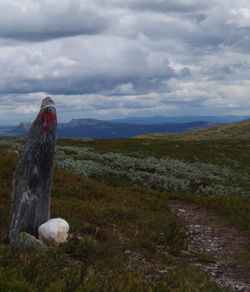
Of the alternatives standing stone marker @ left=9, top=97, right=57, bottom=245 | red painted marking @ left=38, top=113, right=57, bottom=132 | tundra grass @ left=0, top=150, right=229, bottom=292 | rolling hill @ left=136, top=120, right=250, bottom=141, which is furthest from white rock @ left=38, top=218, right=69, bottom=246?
rolling hill @ left=136, top=120, right=250, bottom=141

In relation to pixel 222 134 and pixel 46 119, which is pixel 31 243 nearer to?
pixel 46 119

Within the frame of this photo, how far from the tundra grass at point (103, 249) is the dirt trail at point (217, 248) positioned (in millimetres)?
736

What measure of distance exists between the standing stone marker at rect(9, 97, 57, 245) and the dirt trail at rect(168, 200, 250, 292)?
5118mm

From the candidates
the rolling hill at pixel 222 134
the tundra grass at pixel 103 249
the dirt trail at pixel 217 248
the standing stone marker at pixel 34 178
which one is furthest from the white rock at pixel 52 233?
the rolling hill at pixel 222 134

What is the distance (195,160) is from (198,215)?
26794 mm

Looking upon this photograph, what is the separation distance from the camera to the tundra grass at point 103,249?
6297mm

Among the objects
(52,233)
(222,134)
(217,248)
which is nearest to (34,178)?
(52,233)

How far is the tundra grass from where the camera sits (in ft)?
20.7

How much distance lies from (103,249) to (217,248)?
18.6ft

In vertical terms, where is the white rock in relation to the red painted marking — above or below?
below

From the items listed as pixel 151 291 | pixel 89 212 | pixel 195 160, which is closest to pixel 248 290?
pixel 151 291

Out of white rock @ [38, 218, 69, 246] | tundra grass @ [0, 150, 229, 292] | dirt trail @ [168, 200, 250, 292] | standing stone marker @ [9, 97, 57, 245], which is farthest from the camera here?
dirt trail @ [168, 200, 250, 292]

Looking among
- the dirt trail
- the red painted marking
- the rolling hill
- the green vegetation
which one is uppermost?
the red painted marking

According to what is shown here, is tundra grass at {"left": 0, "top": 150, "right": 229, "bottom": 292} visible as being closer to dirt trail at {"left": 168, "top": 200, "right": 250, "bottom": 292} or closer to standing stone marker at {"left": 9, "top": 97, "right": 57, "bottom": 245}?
dirt trail at {"left": 168, "top": 200, "right": 250, "bottom": 292}
